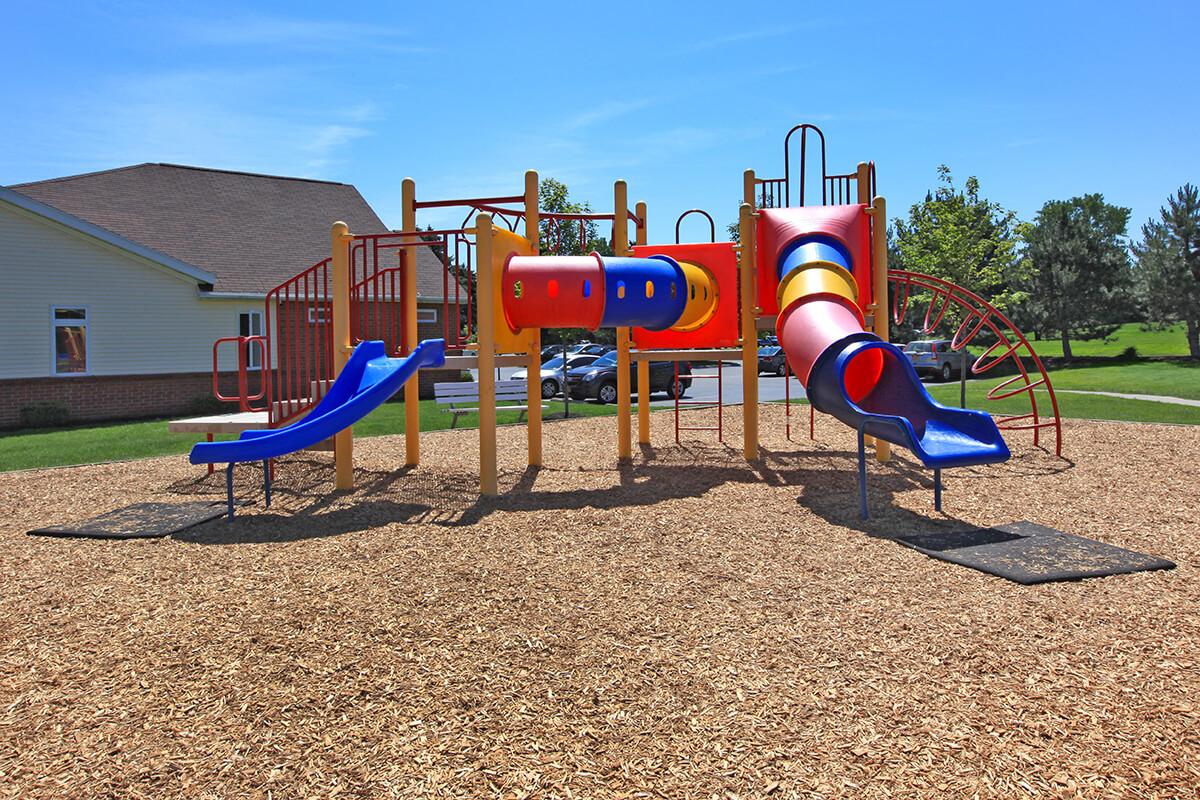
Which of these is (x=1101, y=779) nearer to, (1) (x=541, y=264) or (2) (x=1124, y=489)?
(2) (x=1124, y=489)

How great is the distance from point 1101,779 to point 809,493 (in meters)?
5.11

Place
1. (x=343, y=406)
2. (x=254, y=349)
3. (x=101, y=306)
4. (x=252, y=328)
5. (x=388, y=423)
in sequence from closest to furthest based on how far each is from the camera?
(x=343, y=406), (x=388, y=423), (x=101, y=306), (x=252, y=328), (x=254, y=349)

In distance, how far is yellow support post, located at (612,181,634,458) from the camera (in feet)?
32.7

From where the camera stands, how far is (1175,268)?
32219 millimetres

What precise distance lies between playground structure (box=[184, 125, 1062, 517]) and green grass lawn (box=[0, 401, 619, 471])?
3838 mm

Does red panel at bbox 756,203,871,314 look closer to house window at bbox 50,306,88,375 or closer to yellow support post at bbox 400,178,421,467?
yellow support post at bbox 400,178,421,467

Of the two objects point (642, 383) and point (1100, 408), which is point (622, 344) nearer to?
point (642, 383)

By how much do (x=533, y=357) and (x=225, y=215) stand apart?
1719 cm

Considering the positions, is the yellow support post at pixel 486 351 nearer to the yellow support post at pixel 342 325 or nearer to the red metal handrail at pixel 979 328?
the yellow support post at pixel 342 325

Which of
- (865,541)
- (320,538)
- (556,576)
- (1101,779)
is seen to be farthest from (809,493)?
(1101,779)

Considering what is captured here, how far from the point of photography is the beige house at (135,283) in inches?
644

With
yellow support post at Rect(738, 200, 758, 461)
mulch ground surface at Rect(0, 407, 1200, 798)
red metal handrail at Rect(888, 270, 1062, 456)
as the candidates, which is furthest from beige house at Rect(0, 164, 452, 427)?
red metal handrail at Rect(888, 270, 1062, 456)

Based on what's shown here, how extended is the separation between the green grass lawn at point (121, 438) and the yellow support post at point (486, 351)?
5.59m

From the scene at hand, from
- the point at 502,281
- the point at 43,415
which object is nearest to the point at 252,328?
the point at 43,415
